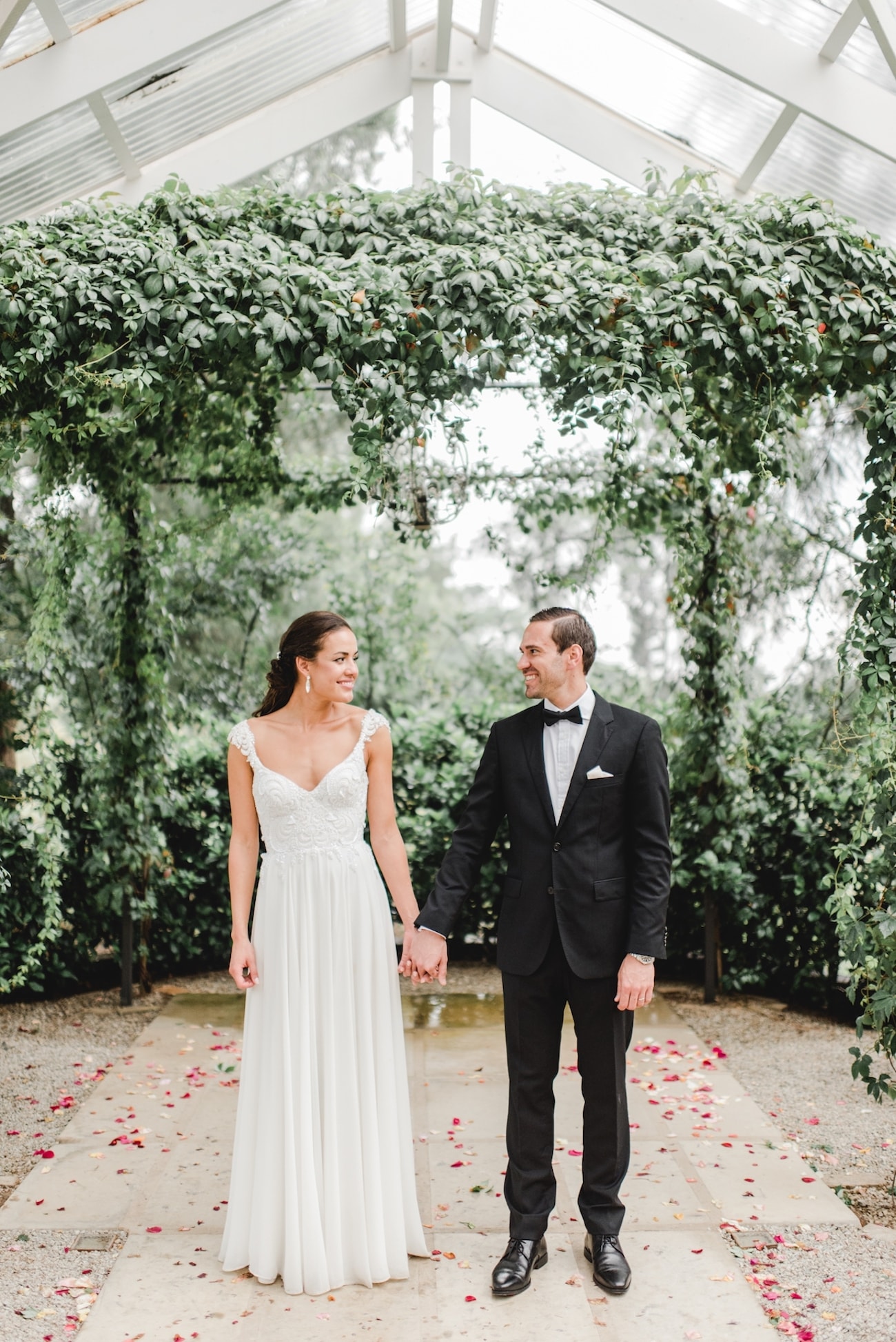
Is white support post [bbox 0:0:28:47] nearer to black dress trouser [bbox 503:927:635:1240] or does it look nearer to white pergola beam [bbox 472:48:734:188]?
white pergola beam [bbox 472:48:734:188]

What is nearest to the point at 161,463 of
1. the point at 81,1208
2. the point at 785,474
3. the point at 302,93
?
the point at 302,93

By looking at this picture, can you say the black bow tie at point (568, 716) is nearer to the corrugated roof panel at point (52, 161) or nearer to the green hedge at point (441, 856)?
the green hedge at point (441, 856)

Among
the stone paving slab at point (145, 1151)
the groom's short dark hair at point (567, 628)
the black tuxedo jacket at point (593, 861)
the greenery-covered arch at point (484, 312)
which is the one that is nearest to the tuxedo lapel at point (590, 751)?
the black tuxedo jacket at point (593, 861)

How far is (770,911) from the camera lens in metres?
5.93

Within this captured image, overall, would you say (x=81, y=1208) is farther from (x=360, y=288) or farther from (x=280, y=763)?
(x=360, y=288)

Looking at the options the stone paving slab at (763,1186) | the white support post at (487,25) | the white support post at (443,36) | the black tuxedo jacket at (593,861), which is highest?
the white support post at (487,25)

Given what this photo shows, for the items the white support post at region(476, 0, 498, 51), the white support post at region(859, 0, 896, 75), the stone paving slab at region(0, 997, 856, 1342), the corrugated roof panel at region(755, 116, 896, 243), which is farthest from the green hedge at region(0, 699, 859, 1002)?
the white support post at region(476, 0, 498, 51)

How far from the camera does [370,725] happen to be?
321 centimetres

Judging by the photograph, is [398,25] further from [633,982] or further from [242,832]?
[633,982]

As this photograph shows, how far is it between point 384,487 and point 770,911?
9.90ft

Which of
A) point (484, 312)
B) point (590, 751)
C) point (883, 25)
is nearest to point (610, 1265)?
point (590, 751)

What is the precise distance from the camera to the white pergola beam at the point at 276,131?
5.59m

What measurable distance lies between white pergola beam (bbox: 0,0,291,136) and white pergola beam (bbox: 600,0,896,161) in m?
1.61

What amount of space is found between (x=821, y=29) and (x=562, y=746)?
3430 millimetres
